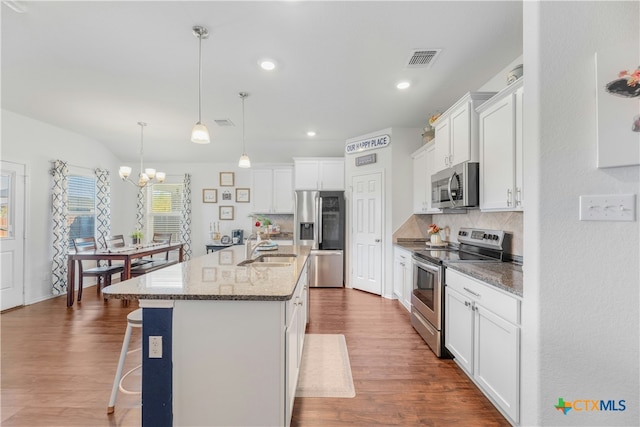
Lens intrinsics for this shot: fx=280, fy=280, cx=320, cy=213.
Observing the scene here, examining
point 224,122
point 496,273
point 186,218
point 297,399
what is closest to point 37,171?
point 186,218

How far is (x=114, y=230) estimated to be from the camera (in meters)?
5.81

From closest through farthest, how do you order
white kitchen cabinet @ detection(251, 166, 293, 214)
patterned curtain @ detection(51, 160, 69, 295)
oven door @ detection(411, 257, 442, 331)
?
oven door @ detection(411, 257, 442, 331) → patterned curtain @ detection(51, 160, 69, 295) → white kitchen cabinet @ detection(251, 166, 293, 214)

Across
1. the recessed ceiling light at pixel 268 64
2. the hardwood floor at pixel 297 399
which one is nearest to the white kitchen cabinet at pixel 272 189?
the hardwood floor at pixel 297 399

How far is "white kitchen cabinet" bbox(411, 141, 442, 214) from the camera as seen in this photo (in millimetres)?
3646

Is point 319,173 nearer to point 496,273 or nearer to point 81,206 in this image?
point 496,273

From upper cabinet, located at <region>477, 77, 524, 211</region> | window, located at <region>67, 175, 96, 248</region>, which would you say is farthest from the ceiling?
window, located at <region>67, 175, 96, 248</region>

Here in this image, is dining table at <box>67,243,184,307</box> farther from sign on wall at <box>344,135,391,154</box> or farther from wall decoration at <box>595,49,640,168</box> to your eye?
wall decoration at <box>595,49,640,168</box>

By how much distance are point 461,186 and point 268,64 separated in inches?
83.0

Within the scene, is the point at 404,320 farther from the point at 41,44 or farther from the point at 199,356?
the point at 41,44

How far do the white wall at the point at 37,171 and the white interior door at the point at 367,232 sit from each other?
189 inches

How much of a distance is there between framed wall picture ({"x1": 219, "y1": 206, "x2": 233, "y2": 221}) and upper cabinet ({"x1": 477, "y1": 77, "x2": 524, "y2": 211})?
5.02 meters

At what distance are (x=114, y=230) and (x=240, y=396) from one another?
19.3ft

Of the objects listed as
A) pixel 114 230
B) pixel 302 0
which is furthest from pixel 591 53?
pixel 114 230

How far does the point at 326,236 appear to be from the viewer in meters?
5.00
